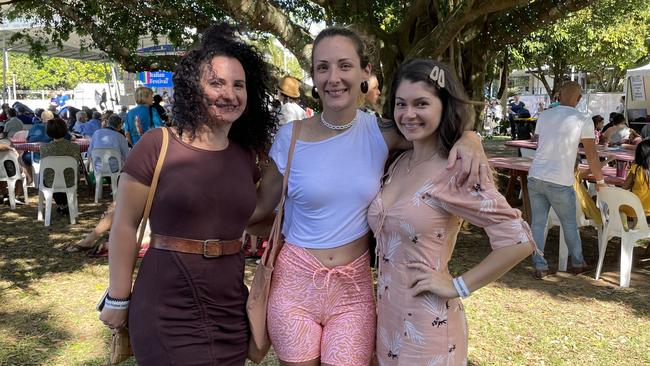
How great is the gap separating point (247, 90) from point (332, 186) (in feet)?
1.67

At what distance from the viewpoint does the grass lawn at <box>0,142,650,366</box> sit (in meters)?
3.73

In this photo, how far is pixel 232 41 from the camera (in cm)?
200

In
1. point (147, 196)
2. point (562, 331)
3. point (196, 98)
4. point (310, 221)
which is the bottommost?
point (562, 331)

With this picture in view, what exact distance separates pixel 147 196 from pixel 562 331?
3.51 m

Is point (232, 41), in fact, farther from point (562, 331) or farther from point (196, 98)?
point (562, 331)

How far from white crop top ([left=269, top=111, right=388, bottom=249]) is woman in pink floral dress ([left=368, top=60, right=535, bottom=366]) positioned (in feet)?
0.22

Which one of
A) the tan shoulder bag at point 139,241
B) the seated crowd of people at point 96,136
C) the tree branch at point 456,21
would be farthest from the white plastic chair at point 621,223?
the seated crowd of people at point 96,136

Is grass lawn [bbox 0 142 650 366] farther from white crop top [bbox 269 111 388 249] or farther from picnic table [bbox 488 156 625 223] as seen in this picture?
white crop top [bbox 269 111 388 249]

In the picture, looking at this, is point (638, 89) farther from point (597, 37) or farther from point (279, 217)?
point (279, 217)

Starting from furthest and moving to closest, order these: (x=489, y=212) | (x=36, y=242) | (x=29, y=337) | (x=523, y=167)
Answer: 1. (x=36, y=242)
2. (x=523, y=167)
3. (x=29, y=337)
4. (x=489, y=212)

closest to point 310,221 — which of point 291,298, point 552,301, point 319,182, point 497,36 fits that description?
point 319,182

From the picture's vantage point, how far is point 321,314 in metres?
1.97

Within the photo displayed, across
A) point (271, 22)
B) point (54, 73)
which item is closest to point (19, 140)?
point (271, 22)

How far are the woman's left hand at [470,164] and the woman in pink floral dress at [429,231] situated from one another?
0.03 meters
